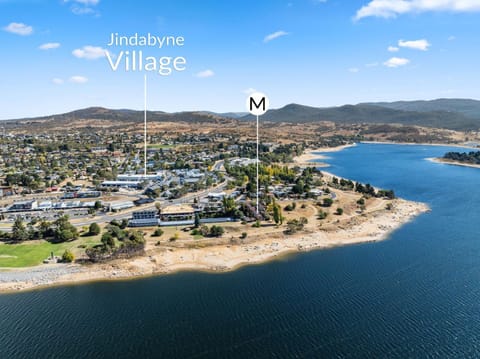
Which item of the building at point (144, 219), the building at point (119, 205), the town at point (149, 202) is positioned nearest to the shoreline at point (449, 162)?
the town at point (149, 202)

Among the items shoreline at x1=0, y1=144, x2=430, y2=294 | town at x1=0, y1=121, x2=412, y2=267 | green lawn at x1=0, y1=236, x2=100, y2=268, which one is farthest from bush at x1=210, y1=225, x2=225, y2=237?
green lawn at x1=0, y1=236, x2=100, y2=268

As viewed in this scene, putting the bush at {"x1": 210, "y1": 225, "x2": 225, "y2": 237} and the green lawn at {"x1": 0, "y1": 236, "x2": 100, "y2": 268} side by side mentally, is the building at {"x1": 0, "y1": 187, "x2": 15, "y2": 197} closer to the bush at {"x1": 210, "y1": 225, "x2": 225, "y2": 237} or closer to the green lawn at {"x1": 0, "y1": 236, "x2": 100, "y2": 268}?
the green lawn at {"x1": 0, "y1": 236, "x2": 100, "y2": 268}

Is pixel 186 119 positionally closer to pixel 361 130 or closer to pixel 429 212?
pixel 361 130

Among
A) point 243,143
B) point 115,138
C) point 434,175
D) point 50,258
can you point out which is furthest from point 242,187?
point 115,138

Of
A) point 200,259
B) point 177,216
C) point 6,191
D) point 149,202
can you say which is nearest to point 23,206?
point 6,191

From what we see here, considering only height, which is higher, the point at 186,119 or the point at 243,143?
the point at 186,119
